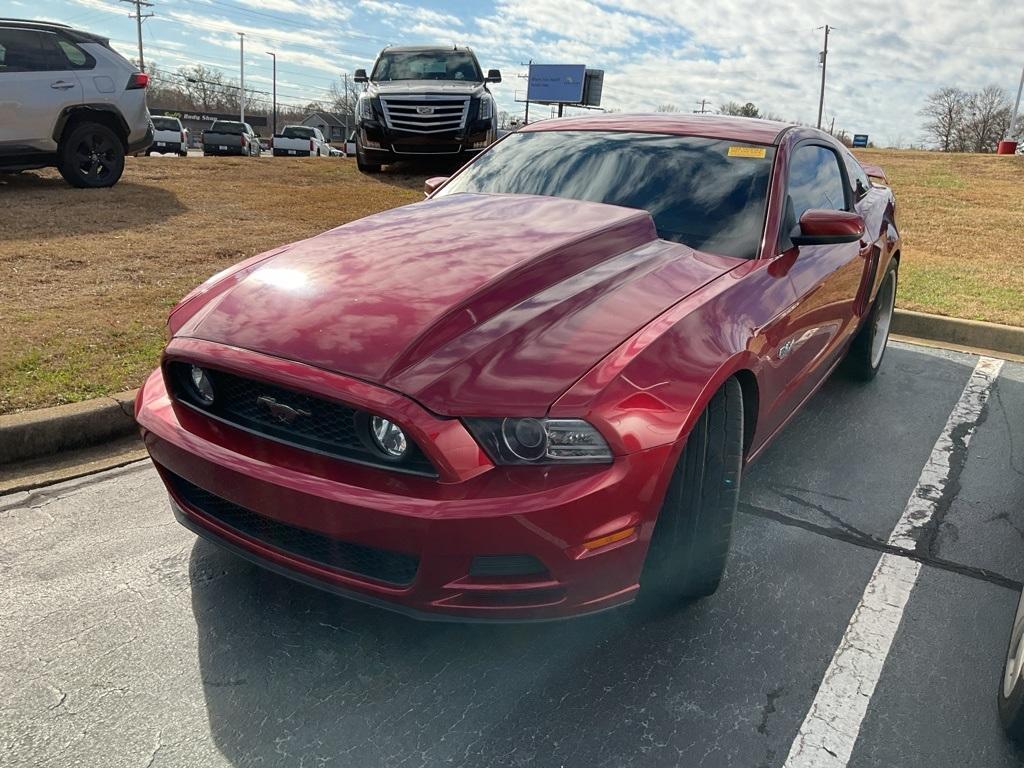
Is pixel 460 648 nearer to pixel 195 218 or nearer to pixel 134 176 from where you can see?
pixel 195 218

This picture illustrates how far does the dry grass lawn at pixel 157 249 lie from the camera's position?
4301 millimetres

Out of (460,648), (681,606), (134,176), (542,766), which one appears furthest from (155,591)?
(134,176)

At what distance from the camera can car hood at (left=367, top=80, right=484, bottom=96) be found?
11.4 m

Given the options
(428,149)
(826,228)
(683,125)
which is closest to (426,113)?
(428,149)

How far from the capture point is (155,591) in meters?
2.57

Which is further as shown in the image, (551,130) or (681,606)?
(551,130)

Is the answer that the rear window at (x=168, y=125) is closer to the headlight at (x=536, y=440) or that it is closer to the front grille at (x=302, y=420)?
the front grille at (x=302, y=420)

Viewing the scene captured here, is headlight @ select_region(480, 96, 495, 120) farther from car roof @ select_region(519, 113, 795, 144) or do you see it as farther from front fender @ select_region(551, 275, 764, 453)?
front fender @ select_region(551, 275, 764, 453)

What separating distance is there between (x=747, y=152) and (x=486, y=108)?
29.6 ft

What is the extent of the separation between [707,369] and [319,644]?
4.59ft

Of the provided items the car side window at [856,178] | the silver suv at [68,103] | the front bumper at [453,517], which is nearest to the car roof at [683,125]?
the car side window at [856,178]

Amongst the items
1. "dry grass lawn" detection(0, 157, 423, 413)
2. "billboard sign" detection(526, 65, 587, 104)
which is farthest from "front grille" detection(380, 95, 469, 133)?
"billboard sign" detection(526, 65, 587, 104)

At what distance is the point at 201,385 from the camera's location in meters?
2.34

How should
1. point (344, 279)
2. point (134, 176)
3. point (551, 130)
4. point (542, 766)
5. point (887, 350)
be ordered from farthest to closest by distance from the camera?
point (134, 176) → point (887, 350) → point (551, 130) → point (344, 279) → point (542, 766)
